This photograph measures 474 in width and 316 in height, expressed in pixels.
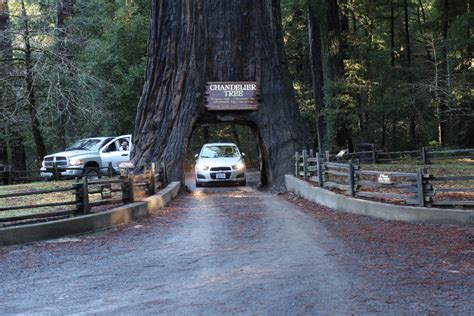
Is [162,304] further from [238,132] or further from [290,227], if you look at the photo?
[238,132]

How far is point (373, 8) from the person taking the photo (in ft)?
108

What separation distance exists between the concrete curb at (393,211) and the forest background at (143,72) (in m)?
13.1

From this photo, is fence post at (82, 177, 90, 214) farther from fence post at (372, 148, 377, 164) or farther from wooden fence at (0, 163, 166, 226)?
fence post at (372, 148, 377, 164)

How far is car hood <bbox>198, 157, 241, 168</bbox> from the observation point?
795 inches

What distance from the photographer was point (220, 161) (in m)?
20.3

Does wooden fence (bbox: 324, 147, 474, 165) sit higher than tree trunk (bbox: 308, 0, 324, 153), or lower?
lower

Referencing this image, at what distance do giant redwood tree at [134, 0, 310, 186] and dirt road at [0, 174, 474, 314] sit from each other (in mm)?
9262

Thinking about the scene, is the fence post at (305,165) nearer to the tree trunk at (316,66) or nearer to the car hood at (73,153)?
the car hood at (73,153)

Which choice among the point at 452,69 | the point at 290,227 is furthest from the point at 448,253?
the point at 452,69

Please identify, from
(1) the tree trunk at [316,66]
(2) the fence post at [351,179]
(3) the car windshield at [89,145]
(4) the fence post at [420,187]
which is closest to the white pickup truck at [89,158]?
(3) the car windshield at [89,145]

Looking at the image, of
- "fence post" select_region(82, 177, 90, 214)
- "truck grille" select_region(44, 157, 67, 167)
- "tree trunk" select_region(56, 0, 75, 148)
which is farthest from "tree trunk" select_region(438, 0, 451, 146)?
"fence post" select_region(82, 177, 90, 214)

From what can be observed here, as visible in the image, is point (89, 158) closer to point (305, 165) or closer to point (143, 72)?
point (143, 72)

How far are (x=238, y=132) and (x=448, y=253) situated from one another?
3903cm

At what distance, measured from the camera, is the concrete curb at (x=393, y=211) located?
8836mm
